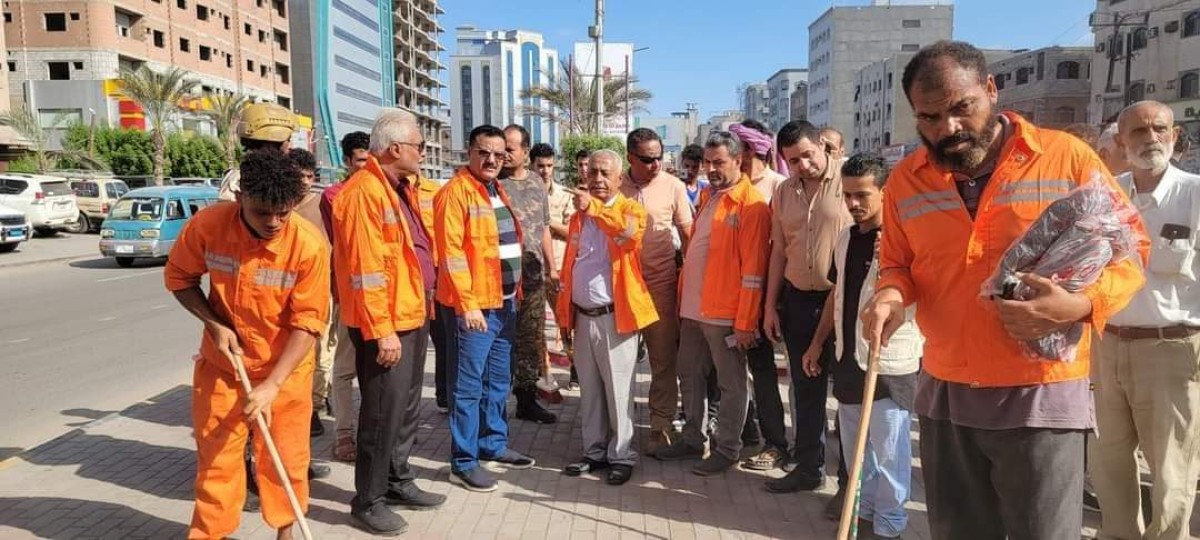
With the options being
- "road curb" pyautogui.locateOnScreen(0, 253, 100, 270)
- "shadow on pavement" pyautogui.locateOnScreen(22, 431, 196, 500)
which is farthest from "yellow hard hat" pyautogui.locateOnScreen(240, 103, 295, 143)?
"road curb" pyautogui.locateOnScreen(0, 253, 100, 270)

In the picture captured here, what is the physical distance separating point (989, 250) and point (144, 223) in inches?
702

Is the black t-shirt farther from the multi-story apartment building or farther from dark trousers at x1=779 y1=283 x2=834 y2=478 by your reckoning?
the multi-story apartment building

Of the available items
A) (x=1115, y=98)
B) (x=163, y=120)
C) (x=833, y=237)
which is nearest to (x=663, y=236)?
(x=833, y=237)

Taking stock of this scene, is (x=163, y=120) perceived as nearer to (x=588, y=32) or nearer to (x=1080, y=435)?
(x=588, y=32)

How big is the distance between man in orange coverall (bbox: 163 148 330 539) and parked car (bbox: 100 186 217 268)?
14.3m

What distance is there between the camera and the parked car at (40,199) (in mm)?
22250

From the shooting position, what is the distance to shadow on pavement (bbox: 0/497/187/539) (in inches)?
152

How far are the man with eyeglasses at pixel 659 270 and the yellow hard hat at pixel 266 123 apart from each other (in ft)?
7.00

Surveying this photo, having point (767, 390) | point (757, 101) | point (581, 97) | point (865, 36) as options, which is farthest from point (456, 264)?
point (757, 101)

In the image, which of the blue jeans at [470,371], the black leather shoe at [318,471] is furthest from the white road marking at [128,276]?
the blue jeans at [470,371]

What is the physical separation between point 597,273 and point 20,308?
11.0 m

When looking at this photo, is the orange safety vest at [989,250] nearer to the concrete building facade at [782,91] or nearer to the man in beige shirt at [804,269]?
the man in beige shirt at [804,269]

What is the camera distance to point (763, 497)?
4.34 meters

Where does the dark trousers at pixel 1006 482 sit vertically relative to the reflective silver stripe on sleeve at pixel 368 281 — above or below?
below
